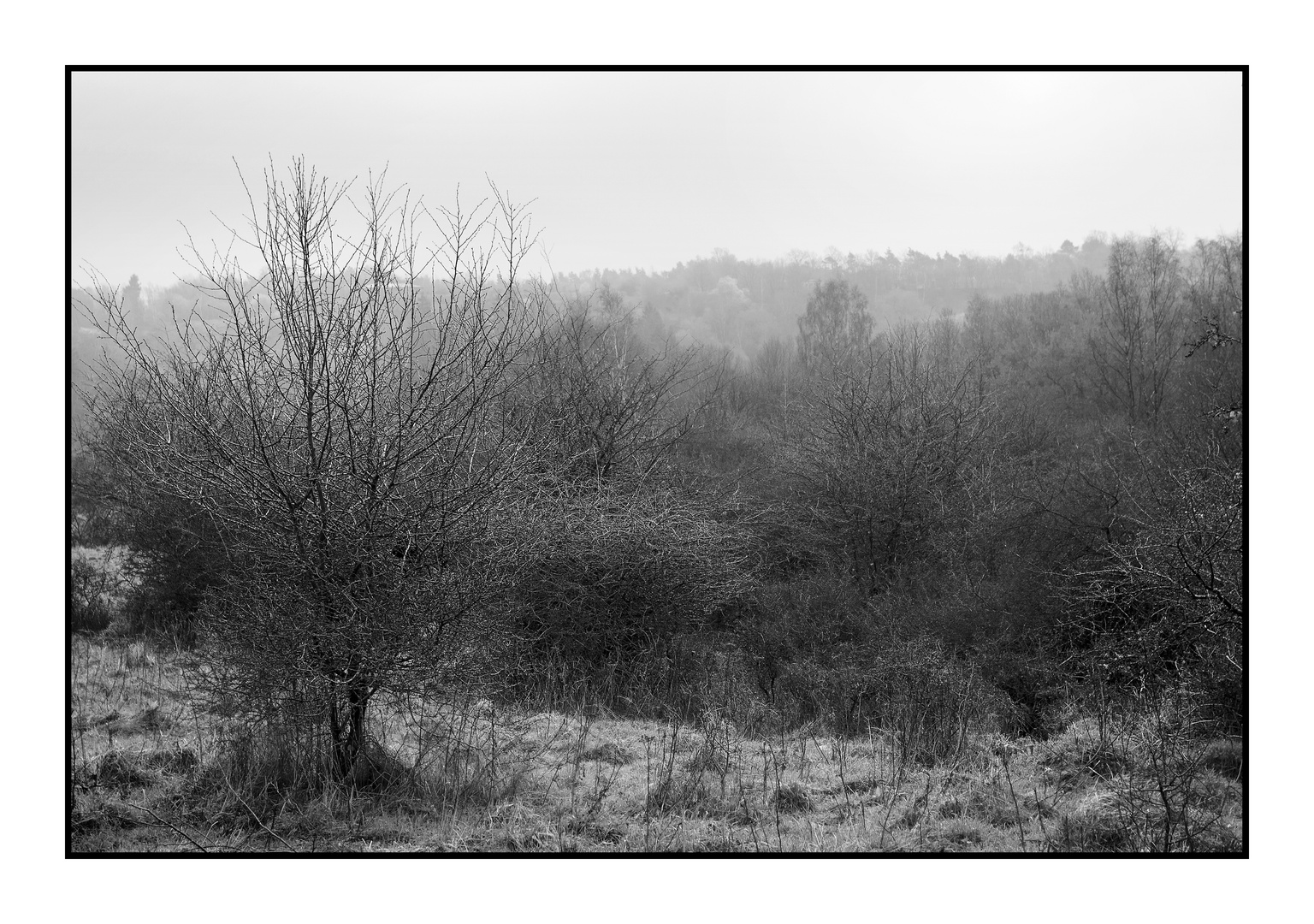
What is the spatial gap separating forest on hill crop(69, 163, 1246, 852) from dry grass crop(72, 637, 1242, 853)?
0.09 metres

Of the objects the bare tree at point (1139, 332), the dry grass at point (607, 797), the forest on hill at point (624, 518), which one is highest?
the bare tree at point (1139, 332)

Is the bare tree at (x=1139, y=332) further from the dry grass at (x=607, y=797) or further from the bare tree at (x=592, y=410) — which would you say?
the dry grass at (x=607, y=797)

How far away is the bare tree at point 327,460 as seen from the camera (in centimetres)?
474

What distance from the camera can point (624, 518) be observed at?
10.3 meters

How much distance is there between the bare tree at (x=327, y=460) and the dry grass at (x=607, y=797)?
1.37 ft

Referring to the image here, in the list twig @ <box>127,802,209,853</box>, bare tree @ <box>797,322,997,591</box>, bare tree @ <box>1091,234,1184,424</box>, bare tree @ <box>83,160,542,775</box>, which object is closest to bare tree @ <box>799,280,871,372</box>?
bare tree @ <box>797,322,997,591</box>

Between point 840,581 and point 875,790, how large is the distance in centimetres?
877

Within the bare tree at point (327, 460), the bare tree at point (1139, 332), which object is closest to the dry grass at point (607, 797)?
the bare tree at point (327, 460)

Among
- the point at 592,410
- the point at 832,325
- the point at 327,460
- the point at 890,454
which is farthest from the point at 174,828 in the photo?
the point at 832,325

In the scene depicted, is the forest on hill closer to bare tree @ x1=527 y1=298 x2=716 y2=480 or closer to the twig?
bare tree @ x1=527 y1=298 x2=716 y2=480

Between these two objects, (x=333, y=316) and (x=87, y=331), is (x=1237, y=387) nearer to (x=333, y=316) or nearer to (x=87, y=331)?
(x=333, y=316)

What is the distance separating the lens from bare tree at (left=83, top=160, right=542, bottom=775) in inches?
187

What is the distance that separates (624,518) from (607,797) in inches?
211

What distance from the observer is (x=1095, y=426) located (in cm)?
2372
